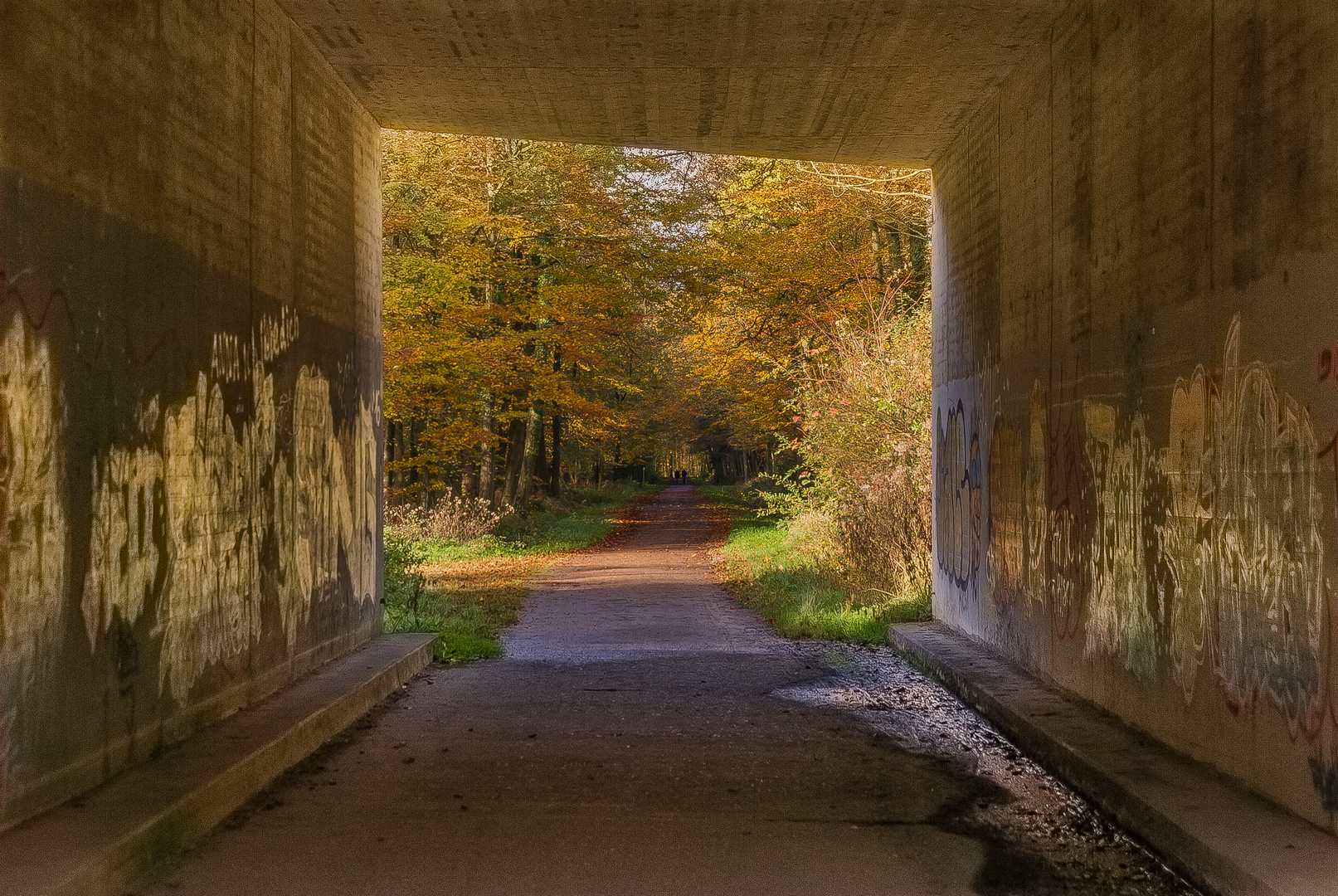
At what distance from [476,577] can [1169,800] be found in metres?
15.7

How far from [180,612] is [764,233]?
1934cm

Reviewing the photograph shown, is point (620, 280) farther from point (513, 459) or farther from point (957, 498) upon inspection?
point (957, 498)

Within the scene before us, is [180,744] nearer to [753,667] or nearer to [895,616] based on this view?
[753,667]

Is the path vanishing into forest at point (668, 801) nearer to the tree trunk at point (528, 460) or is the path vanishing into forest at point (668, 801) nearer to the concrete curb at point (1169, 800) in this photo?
the concrete curb at point (1169, 800)

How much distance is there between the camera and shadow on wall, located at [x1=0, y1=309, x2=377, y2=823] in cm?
516

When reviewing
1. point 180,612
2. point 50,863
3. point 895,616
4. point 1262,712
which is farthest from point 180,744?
point 895,616

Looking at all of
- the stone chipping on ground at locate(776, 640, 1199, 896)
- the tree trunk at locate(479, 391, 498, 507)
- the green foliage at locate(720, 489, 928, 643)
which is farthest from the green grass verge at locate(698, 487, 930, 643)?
the tree trunk at locate(479, 391, 498, 507)

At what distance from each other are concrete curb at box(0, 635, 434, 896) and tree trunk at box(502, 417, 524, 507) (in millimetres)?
22060

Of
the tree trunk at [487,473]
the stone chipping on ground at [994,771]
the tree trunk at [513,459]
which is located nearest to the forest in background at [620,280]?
the tree trunk at [487,473]

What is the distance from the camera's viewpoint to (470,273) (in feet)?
81.1

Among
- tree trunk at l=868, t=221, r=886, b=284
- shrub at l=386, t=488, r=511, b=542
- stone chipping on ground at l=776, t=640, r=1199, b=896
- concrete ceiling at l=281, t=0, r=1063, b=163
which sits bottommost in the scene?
stone chipping on ground at l=776, t=640, r=1199, b=896

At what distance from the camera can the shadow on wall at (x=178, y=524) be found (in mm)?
5156

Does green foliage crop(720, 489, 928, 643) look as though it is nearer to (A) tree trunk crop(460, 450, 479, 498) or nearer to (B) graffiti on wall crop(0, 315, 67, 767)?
(A) tree trunk crop(460, 450, 479, 498)

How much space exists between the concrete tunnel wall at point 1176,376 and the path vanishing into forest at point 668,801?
892mm
